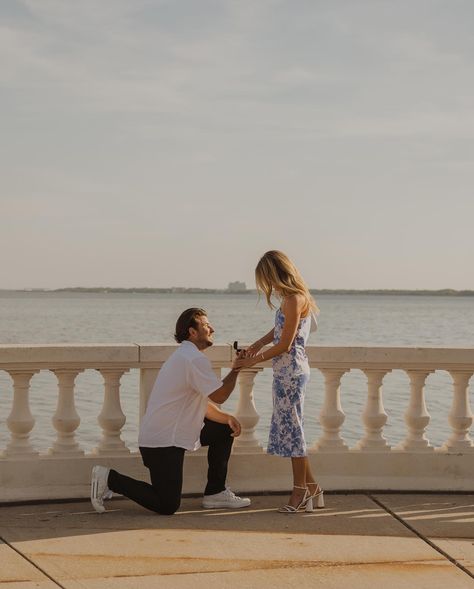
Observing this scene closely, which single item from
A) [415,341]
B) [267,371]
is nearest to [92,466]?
[267,371]

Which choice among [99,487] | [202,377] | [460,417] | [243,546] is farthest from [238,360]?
[460,417]

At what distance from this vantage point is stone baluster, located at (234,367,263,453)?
788cm

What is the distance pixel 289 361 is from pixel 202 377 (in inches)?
25.5

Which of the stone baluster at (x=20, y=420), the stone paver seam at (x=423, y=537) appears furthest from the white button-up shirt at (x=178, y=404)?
the stone paver seam at (x=423, y=537)

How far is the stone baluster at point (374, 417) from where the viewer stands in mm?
8031

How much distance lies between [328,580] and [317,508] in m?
1.68

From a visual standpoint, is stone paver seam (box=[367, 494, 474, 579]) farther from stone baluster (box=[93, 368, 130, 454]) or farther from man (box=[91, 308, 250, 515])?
stone baluster (box=[93, 368, 130, 454])

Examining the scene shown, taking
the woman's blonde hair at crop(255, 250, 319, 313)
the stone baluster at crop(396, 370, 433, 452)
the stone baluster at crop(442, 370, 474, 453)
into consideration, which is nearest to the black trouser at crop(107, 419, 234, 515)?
the woman's blonde hair at crop(255, 250, 319, 313)

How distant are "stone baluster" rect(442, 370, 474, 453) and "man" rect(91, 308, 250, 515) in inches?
70.0

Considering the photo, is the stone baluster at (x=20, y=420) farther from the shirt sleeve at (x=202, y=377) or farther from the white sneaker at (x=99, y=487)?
the shirt sleeve at (x=202, y=377)

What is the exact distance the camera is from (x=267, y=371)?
3148 cm

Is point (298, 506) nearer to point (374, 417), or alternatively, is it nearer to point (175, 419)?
point (175, 419)

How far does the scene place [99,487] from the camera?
7098 millimetres

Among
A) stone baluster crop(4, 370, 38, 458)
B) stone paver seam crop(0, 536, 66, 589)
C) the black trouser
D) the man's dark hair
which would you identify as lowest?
stone paver seam crop(0, 536, 66, 589)
